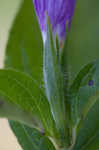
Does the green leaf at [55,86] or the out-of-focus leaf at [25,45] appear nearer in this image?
the green leaf at [55,86]

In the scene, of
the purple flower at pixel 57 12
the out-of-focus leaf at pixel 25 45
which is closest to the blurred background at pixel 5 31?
the out-of-focus leaf at pixel 25 45

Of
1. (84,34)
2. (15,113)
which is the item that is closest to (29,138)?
(15,113)

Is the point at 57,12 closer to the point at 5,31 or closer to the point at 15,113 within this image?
the point at 15,113

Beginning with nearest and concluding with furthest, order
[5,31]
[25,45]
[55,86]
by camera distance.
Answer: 1. [55,86]
2. [25,45]
3. [5,31]

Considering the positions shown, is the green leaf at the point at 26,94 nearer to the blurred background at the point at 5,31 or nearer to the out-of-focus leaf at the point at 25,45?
the out-of-focus leaf at the point at 25,45

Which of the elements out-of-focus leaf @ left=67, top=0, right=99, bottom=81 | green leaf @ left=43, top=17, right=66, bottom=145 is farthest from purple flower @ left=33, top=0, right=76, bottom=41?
out-of-focus leaf @ left=67, top=0, right=99, bottom=81

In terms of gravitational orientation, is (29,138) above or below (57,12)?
below

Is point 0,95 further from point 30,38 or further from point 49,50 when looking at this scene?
point 30,38
